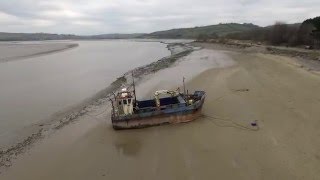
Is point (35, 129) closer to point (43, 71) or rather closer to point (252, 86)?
point (252, 86)

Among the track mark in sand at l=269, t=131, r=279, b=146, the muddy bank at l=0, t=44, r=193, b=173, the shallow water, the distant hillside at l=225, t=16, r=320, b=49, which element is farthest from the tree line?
the track mark in sand at l=269, t=131, r=279, b=146

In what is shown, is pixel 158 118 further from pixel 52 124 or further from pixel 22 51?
pixel 22 51

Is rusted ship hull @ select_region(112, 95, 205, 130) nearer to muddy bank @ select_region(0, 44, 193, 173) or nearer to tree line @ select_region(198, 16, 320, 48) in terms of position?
muddy bank @ select_region(0, 44, 193, 173)

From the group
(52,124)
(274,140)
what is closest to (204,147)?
(274,140)

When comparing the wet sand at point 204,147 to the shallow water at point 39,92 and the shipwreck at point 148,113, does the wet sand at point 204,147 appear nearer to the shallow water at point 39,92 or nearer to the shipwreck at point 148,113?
the shipwreck at point 148,113

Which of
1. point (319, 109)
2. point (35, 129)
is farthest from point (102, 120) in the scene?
point (319, 109)

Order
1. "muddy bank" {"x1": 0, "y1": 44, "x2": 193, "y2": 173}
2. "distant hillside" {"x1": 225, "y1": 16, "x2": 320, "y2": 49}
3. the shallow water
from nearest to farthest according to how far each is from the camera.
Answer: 1. "muddy bank" {"x1": 0, "y1": 44, "x2": 193, "y2": 173}
2. the shallow water
3. "distant hillside" {"x1": 225, "y1": 16, "x2": 320, "y2": 49}
